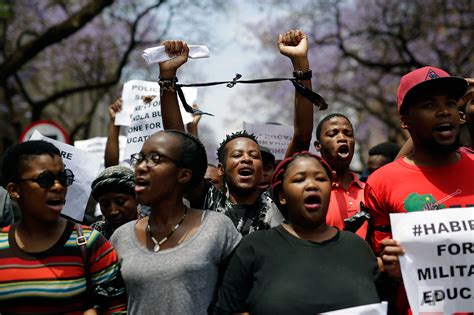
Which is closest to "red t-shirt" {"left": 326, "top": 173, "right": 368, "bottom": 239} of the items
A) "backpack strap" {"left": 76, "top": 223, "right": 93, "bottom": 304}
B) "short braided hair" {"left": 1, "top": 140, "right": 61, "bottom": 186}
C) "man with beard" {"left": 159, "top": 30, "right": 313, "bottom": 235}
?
"man with beard" {"left": 159, "top": 30, "right": 313, "bottom": 235}

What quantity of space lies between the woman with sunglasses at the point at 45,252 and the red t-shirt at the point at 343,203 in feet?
4.93

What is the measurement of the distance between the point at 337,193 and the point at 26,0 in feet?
57.0

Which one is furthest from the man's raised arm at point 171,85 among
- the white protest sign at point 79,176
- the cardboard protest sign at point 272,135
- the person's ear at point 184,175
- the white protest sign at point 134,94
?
the cardboard protest sign at point 272,135

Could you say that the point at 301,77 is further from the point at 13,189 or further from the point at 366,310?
the point at 13,189

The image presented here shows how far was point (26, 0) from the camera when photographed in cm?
2011

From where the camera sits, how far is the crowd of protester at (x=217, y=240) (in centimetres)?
321

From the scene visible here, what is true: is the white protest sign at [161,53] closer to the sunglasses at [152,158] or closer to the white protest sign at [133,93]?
the sunglasses at [152,158]

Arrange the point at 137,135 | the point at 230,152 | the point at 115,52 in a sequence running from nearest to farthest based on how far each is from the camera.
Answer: the point at 230,152 → the point at 137,135 → the point at 115,52

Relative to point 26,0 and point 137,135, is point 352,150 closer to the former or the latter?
point 137,135

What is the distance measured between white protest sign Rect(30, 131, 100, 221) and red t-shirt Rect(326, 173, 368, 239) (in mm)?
1976

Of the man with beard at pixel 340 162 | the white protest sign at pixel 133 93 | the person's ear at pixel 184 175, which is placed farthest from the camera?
the white protest sign at pixel 133 93

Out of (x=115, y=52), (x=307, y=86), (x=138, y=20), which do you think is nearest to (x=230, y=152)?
(x=307, y=86)

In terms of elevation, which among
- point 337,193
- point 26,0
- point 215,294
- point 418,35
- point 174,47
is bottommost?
point 215,294

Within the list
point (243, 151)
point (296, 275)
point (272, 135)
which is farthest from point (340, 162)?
point (272, 135)
